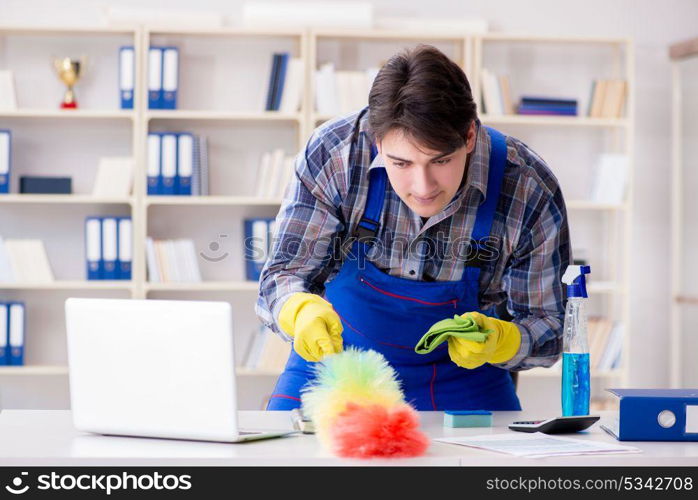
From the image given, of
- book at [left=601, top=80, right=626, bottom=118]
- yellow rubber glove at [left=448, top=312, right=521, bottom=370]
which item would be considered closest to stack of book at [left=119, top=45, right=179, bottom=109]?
book at [left=601, top=80, right=626, bottom=118]

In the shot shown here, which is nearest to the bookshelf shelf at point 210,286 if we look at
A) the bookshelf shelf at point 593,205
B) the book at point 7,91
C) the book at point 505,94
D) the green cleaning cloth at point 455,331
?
the book at point 7,91

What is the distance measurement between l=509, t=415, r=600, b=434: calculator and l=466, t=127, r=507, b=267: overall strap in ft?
1.49

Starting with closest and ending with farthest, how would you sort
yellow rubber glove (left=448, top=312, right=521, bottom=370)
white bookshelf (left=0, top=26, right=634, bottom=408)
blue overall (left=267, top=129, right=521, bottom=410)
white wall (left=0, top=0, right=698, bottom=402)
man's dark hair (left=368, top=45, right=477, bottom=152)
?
man's dark hair (left=368, top=45, right=477, bottom=152) → yellow rubber glove (left=448, top=312, right=521, bottom=370) → blue overall (left=267, top=129, right=521, bottom=410) → white bookshelf (left=0, top=26, right=634, bottom=408) → white wall (left=0, top=0, right=698, bottom=402)

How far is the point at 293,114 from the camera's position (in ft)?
13.4

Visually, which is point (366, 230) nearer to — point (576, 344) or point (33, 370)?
point (576, 344)

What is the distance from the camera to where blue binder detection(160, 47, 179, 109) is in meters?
4.07

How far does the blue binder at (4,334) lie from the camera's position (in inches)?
159

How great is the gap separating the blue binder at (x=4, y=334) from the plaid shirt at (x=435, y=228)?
2.51 meters

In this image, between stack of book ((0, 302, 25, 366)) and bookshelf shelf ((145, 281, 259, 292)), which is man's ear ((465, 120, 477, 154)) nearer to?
bookshelf shelf ((145, 281, 259, 292))

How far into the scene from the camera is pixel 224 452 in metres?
1.34

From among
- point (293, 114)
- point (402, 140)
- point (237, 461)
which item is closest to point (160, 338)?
point (237, 461)

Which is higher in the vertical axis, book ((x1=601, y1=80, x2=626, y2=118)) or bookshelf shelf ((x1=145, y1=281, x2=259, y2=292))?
book ((x1=601, y1=80, x2=626, y2=118))
